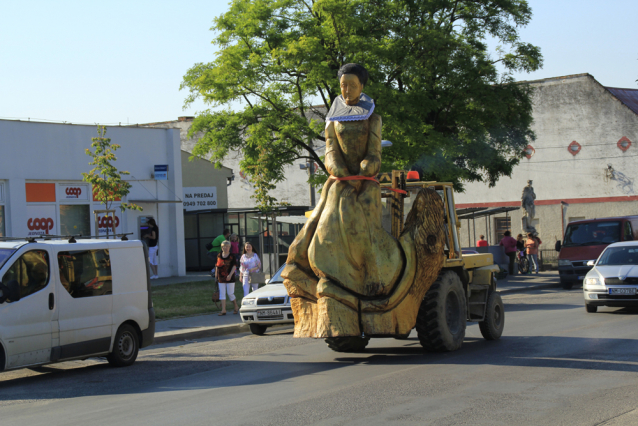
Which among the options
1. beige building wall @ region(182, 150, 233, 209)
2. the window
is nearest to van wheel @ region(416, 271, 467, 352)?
the window

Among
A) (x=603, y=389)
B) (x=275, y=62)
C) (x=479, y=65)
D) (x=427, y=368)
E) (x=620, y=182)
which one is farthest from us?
(x=620, y=182)

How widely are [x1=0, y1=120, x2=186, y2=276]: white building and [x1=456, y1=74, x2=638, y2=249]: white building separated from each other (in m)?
17.2

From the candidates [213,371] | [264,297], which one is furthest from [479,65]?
[213,371]

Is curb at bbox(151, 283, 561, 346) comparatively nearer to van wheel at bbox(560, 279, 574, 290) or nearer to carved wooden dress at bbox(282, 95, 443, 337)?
carved wooden dress at bbox(282, 95, 443, 337)

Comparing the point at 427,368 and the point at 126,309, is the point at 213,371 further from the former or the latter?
the point at 427,368

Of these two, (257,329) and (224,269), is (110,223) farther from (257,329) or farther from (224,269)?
(257,329)

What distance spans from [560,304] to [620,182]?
2358 cm

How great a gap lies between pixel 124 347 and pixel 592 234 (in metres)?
18.3

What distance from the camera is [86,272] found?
34.6 feet

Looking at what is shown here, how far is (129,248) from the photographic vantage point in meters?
11.4

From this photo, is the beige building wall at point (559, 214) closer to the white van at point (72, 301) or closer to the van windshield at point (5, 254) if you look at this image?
the white van at point (72, 301)

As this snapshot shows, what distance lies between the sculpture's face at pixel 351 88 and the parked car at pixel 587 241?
1639 cm

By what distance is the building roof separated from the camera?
133ft

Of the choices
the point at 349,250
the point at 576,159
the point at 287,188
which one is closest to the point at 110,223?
the point at 349,250
